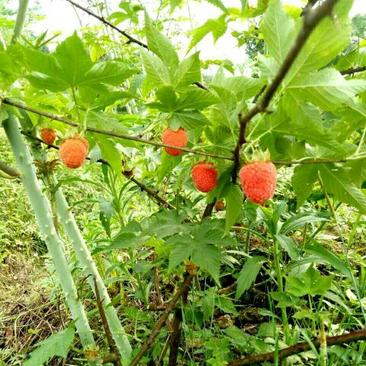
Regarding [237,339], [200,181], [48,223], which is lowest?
[237,339]

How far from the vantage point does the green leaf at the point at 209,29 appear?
782 millimetres

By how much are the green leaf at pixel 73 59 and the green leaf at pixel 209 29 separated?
0.91ft

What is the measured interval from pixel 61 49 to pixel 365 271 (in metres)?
0.93

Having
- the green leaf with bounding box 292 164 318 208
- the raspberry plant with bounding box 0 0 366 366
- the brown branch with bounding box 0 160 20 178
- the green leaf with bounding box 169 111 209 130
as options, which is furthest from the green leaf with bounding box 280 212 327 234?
the brown branch with bounding box 0 160 20 178

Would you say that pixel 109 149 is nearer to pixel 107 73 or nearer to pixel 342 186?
pixel 107 73

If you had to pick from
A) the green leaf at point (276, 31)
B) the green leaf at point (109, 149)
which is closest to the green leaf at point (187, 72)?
the green leaf at point (276, 31)

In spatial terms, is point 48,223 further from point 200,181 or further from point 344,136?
point 344,136

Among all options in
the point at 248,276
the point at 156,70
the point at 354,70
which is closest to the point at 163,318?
the point at 248,276

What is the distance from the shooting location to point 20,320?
5.10ft

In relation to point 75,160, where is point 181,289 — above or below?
below

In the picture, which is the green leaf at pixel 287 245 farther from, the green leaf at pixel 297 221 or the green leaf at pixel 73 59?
the green leaf at pixel 73 59

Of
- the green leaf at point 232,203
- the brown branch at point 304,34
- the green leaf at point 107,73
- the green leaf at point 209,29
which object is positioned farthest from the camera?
the green leaf at point 209,29

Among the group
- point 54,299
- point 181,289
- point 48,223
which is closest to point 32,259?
point 54,299

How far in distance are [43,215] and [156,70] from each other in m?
0.46
